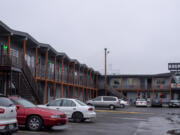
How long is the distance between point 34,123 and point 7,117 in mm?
3428

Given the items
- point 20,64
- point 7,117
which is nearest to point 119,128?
point 7,117

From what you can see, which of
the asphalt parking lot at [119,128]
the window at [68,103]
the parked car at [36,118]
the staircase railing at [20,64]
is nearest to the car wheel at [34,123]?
the parked car at [36,118]

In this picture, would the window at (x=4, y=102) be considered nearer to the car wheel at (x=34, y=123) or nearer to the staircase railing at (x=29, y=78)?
the car wheel at (x=34, y=123)

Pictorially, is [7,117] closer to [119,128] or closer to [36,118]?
[36,118]

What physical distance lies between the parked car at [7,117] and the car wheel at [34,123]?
2.80m

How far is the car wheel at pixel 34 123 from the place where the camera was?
1267cm

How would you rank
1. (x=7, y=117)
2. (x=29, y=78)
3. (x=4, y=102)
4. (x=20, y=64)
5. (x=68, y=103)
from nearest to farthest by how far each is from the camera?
1. (x=7, y=117)
2. (x=4, y=102)
3. (x=68, y=103)
4. (x=20, y=64)
5. (x=29, y=78)

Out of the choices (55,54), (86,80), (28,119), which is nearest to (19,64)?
(28,119)

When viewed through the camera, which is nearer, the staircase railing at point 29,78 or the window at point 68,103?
the window at point 68,103

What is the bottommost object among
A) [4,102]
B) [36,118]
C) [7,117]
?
[36,118]

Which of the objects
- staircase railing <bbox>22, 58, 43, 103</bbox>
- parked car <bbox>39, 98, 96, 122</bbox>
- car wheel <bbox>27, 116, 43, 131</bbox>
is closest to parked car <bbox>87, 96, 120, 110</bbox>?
staircase railing <bbox>22, 58, 43, 103</bbox>

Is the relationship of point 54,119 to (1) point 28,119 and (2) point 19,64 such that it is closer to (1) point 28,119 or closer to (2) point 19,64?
(1) point 28,119

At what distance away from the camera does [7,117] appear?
30.8 feet

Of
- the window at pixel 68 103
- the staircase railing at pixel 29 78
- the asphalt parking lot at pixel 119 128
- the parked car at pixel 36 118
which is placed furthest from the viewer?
the staircase railing at pixel 29 78
